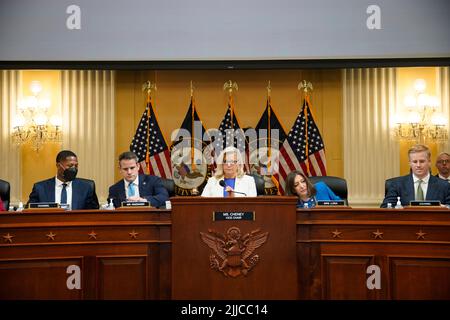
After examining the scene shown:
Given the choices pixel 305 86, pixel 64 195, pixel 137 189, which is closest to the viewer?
pixel 64 195

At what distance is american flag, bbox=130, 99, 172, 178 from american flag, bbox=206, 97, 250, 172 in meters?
0.63

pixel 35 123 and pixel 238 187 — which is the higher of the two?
pixel 35 123

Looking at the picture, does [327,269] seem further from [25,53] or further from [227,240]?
[25,53]

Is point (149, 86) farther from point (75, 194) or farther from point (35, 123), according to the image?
point (75, 194)

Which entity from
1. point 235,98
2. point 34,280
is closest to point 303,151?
point 235,98

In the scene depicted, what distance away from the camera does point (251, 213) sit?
4418 millimetres

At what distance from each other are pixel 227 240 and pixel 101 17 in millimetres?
3906

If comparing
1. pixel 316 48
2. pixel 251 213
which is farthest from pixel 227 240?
pixel 316 48

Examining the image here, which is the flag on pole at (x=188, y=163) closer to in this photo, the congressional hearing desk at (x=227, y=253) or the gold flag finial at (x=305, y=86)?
the gold flag finial at (x=305, y=86)

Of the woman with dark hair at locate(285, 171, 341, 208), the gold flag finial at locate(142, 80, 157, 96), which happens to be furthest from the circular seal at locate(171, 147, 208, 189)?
the woman with dark hair at locate(285, 171, 341, 208)

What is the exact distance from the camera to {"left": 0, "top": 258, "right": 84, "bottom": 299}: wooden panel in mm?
4410

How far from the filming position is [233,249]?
4.36m

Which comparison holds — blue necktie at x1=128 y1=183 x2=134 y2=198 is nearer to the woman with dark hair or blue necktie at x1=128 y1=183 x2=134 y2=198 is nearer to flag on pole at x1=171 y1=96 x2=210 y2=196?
the woman with dark hair

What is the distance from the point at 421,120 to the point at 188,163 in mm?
3221
